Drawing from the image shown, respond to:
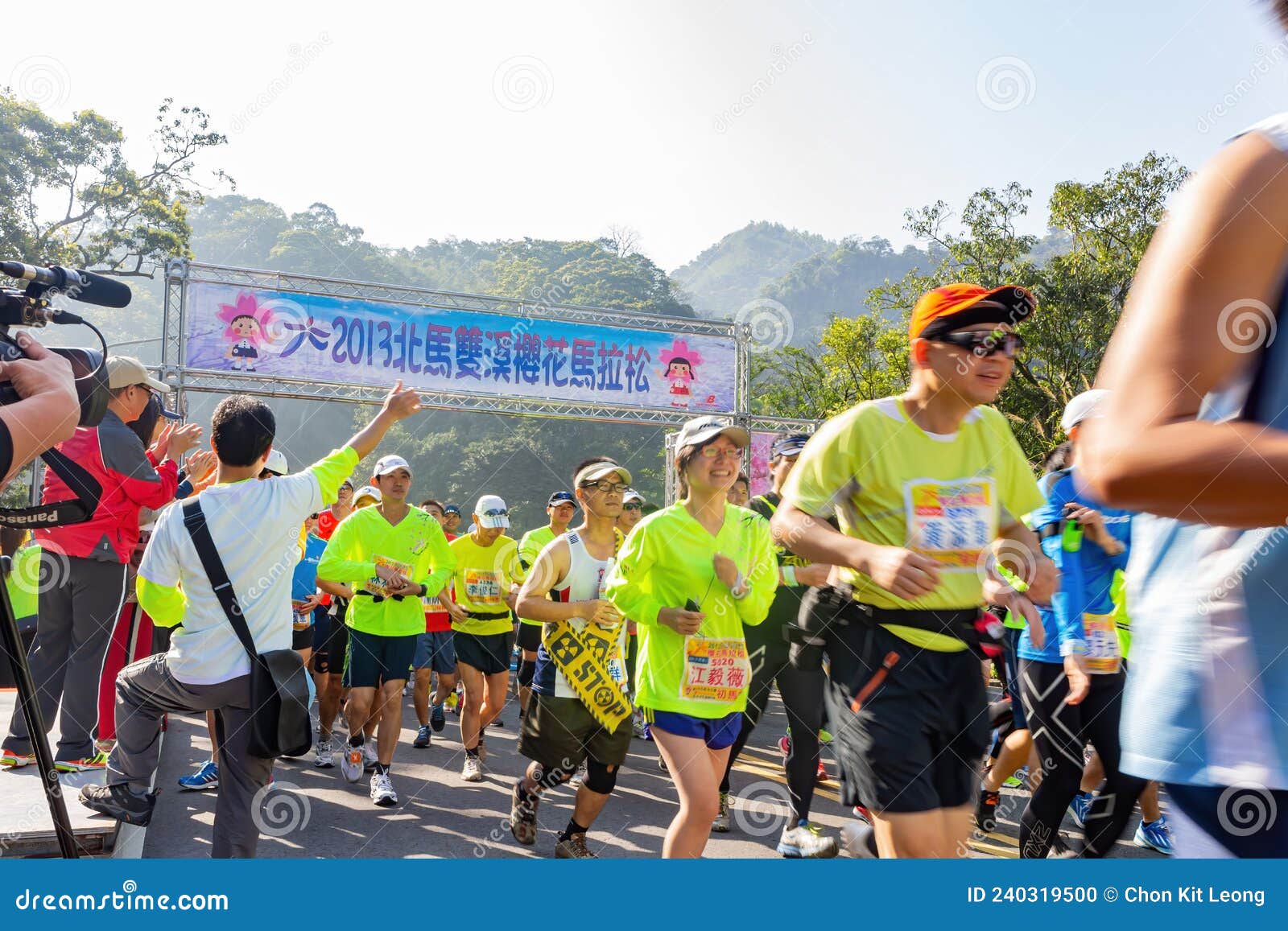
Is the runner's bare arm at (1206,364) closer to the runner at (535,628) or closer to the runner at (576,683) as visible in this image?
the runner at (576,683)

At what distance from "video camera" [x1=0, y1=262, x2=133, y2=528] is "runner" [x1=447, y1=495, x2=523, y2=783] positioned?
5205 millimetres

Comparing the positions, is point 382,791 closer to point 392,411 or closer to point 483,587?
point 483,587

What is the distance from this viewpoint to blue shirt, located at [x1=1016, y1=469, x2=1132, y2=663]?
4.60 metres

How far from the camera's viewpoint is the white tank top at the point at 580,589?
17.8 feet

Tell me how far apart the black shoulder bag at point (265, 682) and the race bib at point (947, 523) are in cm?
219

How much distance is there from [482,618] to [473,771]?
122cm

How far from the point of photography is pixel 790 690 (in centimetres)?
575

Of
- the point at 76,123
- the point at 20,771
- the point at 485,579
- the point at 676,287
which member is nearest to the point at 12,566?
the point at 20,771

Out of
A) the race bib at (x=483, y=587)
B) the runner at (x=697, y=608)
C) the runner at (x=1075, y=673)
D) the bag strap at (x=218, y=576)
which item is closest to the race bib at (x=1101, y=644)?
the runner at (x=1075, y=673)

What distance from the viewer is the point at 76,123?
28.2 meters
